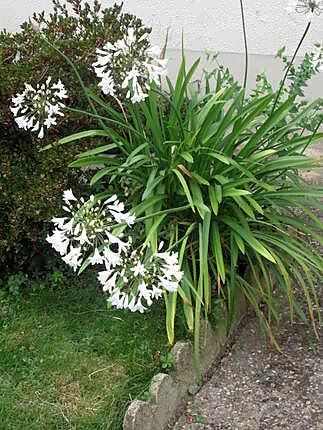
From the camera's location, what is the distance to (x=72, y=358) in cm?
337

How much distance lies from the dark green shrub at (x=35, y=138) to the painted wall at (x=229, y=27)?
2.28 m

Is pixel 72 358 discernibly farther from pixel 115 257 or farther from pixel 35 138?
pixel 35 138

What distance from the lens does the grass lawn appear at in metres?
3.01

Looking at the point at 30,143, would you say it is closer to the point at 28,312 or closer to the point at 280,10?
the point at 28,312

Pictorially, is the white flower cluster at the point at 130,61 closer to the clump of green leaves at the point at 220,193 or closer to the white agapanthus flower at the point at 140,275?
the clump of green leaves at the point at 220,193

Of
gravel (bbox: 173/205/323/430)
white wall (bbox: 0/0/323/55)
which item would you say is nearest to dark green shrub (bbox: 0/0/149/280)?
gravel (bbox: 173/205/323/430)

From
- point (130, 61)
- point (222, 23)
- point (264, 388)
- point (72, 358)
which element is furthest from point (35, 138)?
point (222, 23)

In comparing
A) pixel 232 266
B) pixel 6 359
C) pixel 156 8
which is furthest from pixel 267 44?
pixel 6 359

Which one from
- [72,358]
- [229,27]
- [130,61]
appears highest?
[229,27]

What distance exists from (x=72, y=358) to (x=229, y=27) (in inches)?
149

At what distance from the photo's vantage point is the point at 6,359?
11.1ft

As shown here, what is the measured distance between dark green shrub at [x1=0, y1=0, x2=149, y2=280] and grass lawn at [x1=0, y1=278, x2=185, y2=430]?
39 centimetres

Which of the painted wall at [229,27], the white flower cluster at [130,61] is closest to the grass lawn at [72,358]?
the white flower cluster at [130,61]

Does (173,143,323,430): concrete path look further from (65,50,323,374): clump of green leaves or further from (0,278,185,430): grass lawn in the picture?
(0,278,185,430): grass lawn
